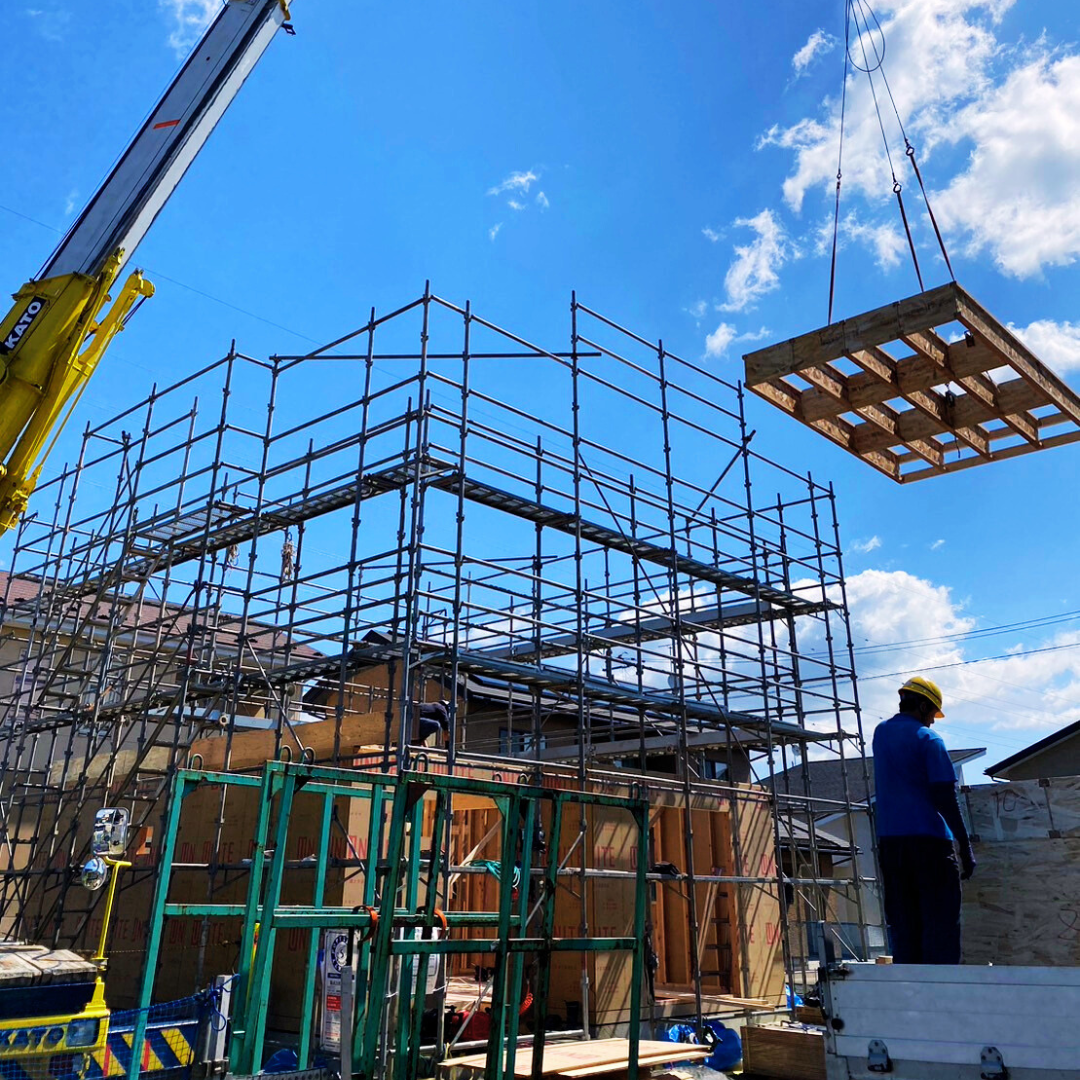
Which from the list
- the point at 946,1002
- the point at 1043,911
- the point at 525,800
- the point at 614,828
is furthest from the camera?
the point at 614,828

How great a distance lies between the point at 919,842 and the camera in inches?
204

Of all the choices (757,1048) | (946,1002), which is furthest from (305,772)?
(757,1048)

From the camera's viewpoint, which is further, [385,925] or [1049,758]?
[1049,758]

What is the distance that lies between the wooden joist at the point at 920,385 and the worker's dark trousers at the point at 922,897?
378 centimetres

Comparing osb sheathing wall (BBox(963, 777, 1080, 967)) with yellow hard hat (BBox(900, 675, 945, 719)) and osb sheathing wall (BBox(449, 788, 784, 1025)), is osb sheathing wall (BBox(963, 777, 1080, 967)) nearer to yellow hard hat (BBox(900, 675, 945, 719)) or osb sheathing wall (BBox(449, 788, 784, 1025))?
yellow hard hat (BBox(900, 675, 945, 719))

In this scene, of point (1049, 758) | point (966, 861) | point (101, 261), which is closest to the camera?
point (966, 861)

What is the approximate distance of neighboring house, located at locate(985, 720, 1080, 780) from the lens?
20.3 m

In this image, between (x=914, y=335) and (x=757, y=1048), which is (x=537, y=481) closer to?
(x=914, y=335)

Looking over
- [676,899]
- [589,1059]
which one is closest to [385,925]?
[589,1059]

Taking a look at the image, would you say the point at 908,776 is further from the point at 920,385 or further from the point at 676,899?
the point at 676,899

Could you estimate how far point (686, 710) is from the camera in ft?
39.8

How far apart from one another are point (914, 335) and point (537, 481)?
5.05 m

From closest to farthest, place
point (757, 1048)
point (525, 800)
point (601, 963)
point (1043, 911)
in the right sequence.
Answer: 1. point (525, 800)
2. point (1043, 911)
3. point (757, 1048)
4. point (601, 963)

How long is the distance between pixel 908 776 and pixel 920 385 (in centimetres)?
376
